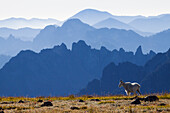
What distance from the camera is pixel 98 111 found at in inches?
520

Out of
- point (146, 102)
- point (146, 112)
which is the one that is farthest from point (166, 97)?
point (146, 112)

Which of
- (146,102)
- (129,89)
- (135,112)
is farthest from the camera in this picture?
(129,89)

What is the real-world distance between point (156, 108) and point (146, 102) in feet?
8.52

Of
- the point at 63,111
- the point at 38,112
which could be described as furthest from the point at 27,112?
the point at 63,111

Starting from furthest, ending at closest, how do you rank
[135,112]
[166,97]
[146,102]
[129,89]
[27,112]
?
[129,89] → [166,97] → [146,102] → [27,112] → [135,112]

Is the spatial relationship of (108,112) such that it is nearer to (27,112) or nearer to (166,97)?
(27,112)

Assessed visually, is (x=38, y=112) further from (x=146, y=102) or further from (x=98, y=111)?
(x=146, y=102)

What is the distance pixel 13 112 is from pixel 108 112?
4.78m

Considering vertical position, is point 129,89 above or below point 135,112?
above

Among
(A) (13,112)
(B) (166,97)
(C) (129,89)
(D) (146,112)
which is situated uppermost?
(C) (129,89)

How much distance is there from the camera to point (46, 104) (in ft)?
54.2

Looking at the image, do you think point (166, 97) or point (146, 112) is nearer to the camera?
point (146, 112)

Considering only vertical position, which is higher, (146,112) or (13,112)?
(13,112)

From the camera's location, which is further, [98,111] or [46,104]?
[46,104]
